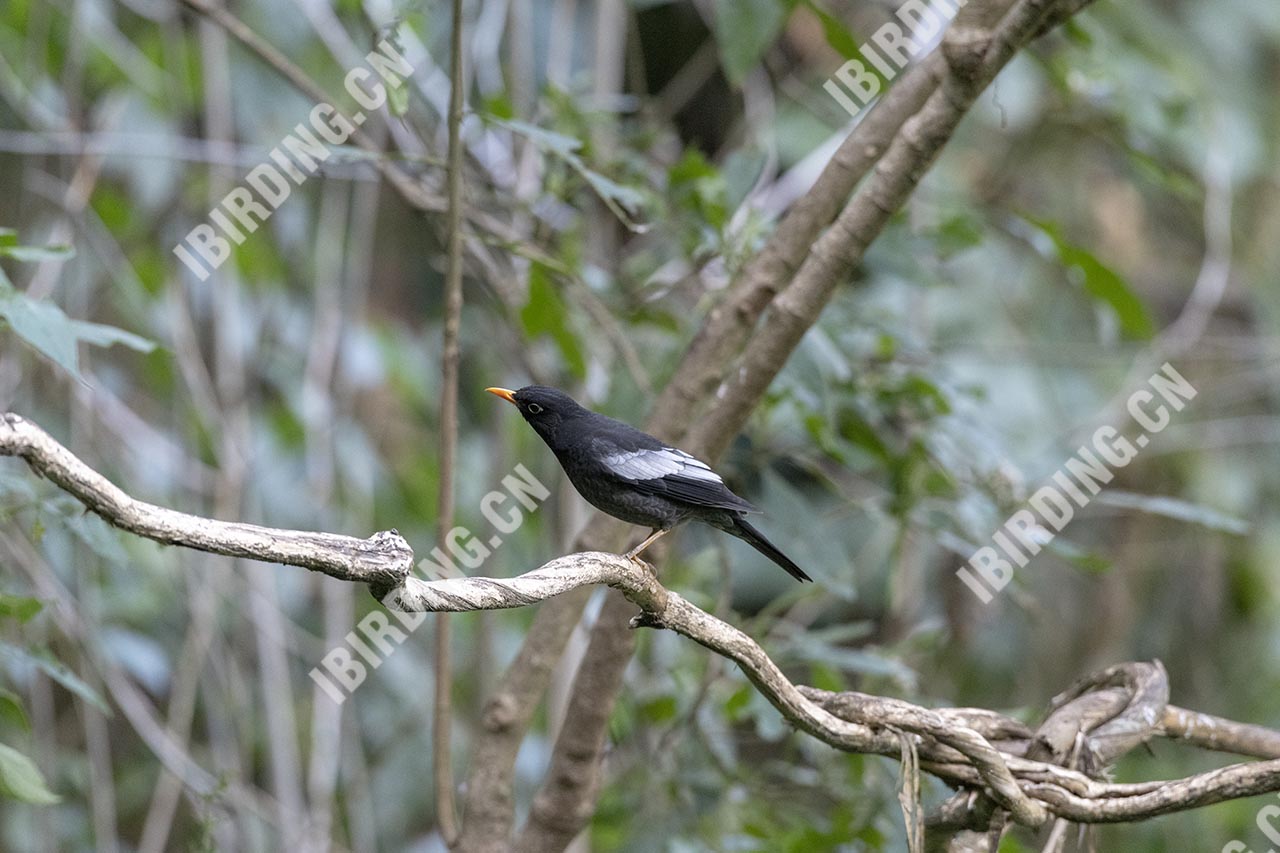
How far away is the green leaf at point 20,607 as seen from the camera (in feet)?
7.30

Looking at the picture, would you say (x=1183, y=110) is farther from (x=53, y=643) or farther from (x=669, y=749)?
(x=53, y=643)

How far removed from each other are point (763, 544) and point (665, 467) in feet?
1.20

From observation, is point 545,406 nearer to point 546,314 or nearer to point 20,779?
point 546,314

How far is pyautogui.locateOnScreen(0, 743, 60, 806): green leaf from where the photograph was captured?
2.16 meters

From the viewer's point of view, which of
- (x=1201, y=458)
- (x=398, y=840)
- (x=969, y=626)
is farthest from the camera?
(x=1201, y=458)

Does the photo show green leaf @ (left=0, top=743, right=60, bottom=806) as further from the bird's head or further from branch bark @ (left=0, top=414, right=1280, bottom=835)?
the bird's head

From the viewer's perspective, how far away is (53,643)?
15.0 feet

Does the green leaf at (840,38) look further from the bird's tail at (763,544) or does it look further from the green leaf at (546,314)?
the bird's tail at (763,544)

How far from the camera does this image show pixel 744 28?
3264mm

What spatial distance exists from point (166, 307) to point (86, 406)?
685mm

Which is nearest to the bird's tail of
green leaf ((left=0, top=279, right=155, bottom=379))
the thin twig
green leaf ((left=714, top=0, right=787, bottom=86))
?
the thin twig

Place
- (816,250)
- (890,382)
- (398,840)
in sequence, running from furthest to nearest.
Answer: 1. (398,840)
2. (890,382)
3. (816,250)

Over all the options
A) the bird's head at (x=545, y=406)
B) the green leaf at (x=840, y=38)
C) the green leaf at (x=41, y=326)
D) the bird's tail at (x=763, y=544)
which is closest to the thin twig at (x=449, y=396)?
the bird's head at (x=545, y=406)

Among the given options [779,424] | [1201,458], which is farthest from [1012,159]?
[779,424]
